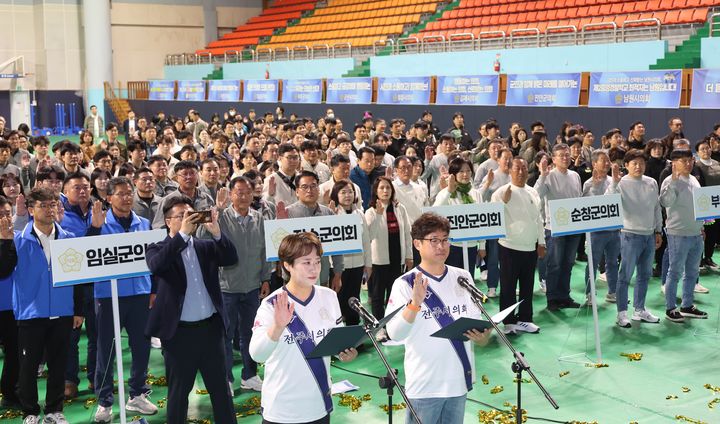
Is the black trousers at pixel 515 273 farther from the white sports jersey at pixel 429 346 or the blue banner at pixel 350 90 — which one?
the blue banner at pixel 350 90

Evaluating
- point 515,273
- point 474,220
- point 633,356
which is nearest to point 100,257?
point 474,220

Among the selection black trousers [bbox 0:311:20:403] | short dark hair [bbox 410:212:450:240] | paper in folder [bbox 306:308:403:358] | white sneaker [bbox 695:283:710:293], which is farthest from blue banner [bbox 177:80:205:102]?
paper in folder [bbox 306:308:403:358]

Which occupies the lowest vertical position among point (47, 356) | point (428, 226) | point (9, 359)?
point (9, 359)

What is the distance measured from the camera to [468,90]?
1845cm

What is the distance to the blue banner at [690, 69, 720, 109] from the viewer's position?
13.6 meters

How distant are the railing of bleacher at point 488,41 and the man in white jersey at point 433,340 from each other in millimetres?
12808

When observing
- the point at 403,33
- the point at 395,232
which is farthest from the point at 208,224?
the point at 403,33

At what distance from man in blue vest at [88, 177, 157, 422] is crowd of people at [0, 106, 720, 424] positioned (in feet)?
0.04

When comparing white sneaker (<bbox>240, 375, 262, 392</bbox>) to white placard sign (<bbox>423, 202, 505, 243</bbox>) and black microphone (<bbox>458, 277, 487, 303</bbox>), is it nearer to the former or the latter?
white placard sign (<bbox>423, 202, 505, 243</bbox>)

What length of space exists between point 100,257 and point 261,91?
67.7 ft

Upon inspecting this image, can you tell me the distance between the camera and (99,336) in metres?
6.03

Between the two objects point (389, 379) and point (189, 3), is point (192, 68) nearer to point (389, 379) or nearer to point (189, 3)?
point (189, 3)

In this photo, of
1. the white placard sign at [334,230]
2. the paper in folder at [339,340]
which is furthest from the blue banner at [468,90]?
the paper in folder at [339,340]

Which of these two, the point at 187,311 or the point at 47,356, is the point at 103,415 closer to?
the point at 47,356
